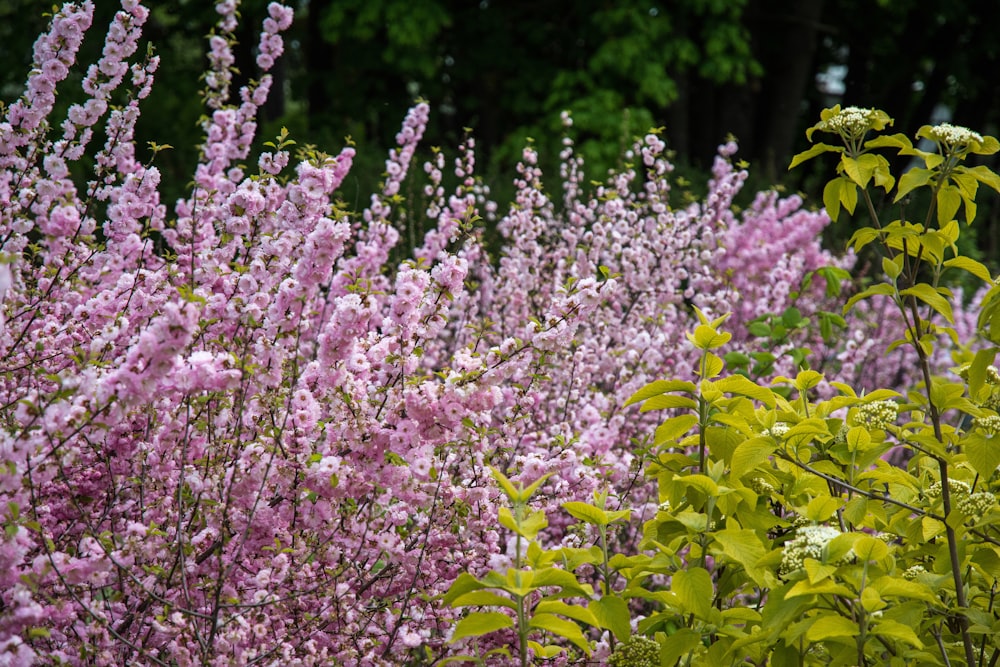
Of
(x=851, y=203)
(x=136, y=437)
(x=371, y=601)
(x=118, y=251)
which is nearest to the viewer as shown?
(x=851, y=203)

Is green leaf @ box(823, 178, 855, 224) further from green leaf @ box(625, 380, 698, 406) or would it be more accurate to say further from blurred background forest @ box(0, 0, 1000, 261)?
blurred background forest @ box(0, 0, 1000, 261)

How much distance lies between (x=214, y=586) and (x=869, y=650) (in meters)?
1.60

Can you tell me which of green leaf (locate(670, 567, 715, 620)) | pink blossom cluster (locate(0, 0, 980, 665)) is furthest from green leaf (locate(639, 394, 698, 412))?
pink blossom cluster (locate(0, 0, 980, 665))

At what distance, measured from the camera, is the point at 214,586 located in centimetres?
251

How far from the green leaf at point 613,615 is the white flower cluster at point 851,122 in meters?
1.25

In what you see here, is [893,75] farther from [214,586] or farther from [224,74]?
[214,586]

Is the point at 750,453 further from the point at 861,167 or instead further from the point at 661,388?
the point at 861,167

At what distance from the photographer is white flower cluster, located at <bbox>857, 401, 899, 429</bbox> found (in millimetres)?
2383

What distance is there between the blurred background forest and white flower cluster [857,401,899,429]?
31.4 ft

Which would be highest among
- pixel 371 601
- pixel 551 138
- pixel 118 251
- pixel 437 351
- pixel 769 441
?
pixel 551 138

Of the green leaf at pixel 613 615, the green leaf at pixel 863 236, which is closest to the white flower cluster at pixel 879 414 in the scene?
Answer: the green leaf at pixel 863 236

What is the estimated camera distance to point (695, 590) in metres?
2.20

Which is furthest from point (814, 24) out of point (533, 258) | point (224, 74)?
point (224, 74)

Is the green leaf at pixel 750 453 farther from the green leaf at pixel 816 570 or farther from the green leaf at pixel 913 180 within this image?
the green leaf at pixel 913 180
